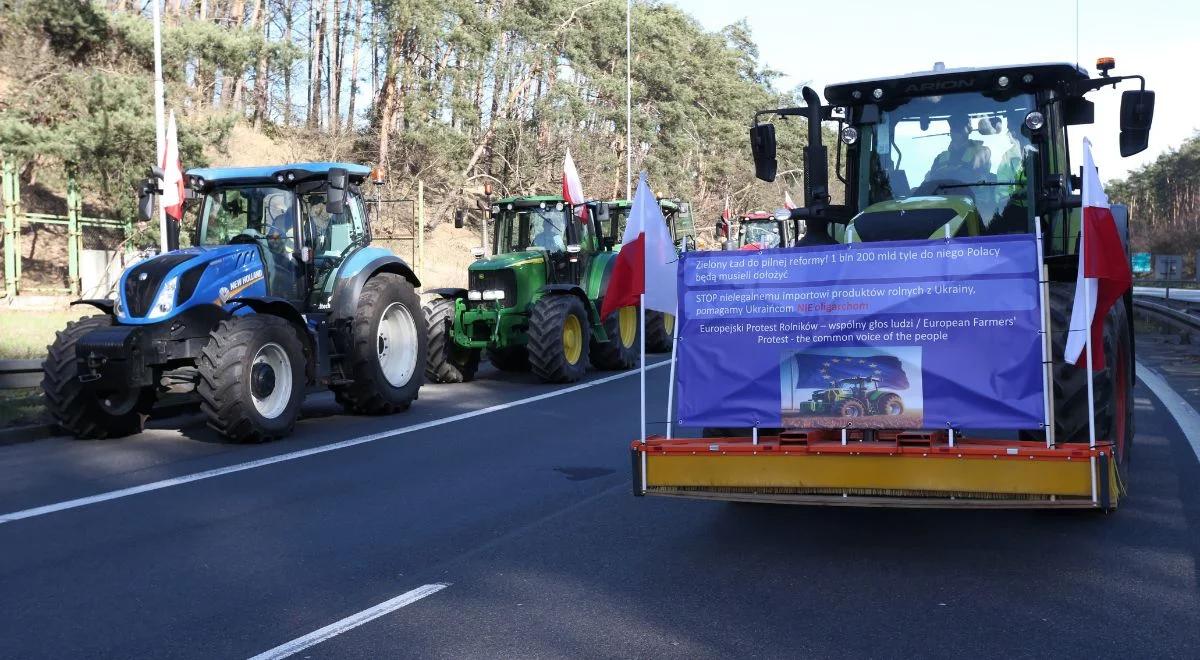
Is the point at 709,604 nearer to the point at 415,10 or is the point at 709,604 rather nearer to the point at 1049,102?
the point at 1049,102

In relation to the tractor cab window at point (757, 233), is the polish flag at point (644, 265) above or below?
below

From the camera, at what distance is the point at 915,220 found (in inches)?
306

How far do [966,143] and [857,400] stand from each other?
3508 millimetres

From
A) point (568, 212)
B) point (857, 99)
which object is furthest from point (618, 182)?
point (857, 99)

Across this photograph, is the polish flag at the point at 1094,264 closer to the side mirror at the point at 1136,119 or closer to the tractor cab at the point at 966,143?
the tractor cab at the point at 966,143

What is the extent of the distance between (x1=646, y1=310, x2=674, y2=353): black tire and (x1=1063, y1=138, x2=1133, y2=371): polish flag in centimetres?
1404

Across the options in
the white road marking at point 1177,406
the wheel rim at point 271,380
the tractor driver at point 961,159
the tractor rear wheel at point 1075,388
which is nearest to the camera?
the tractor rear wheel at point 1075,388

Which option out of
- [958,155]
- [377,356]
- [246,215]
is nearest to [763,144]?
[958,155]

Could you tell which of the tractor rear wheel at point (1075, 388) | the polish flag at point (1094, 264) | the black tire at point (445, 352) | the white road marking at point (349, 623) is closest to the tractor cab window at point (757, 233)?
the black tire at point (445, 352)

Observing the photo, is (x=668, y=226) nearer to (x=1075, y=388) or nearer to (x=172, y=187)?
(x=172, y=187)

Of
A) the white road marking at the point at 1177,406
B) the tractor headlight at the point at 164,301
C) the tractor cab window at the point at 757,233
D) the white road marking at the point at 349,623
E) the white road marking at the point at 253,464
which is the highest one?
the tractor cab window at the point at 757,233

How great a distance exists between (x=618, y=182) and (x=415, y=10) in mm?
14957

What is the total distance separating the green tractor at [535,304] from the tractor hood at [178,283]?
465 cm

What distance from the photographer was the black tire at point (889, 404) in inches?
238
